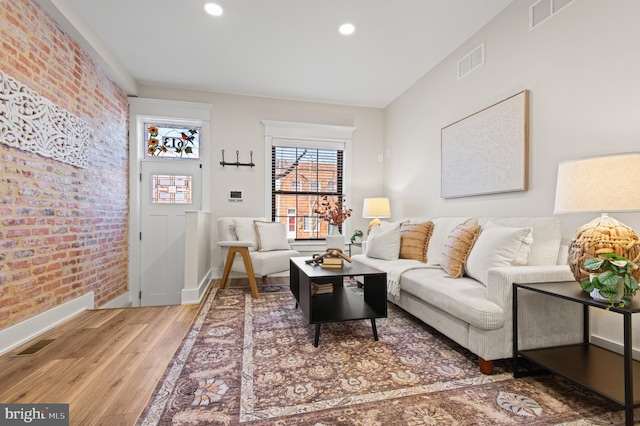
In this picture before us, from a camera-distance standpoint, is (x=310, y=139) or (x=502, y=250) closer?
(x=502, y=250)

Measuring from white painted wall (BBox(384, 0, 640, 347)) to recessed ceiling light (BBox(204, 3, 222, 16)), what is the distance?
99.0 inches

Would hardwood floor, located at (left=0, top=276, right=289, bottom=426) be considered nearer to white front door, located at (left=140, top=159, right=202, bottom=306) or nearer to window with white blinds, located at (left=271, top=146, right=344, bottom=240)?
white front door, located at (left=140, top=159, right=202, bottom=306)

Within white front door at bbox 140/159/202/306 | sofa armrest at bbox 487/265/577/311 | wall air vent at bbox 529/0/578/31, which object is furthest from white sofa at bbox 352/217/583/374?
white front door at bbox 140/159/202/306

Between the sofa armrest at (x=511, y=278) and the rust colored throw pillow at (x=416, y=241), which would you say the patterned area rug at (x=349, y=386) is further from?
the rust colored throw pillow at (x=416, y=241)

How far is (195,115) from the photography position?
4.30 m

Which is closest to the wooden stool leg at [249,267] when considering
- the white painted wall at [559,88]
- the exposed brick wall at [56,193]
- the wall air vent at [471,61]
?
the exposed brick wall at [56,193]

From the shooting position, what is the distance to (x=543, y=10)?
2348 mm

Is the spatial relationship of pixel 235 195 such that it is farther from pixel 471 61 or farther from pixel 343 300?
pixel 471 61

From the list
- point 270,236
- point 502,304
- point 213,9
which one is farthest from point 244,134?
point 502,304

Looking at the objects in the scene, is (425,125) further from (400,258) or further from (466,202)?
(400,258)

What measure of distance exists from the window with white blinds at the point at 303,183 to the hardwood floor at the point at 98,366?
240 cm

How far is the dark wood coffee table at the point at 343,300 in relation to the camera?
214cm

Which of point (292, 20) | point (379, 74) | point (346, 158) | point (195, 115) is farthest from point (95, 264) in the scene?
point (379, 74)

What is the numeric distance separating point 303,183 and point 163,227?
84.9 inches
